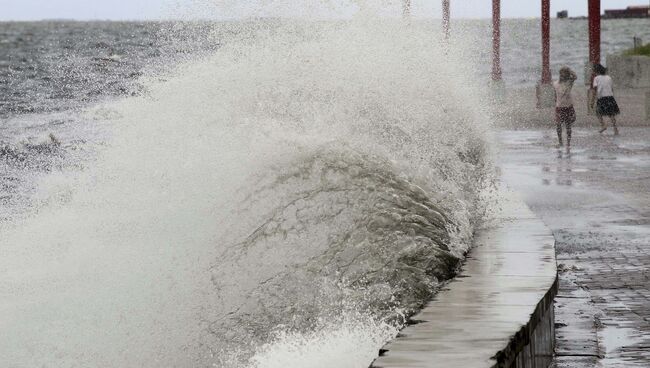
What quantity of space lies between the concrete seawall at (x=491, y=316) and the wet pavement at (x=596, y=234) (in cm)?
40

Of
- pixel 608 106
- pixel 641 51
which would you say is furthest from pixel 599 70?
pixel 641 51

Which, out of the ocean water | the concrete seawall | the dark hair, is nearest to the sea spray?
the ocean water

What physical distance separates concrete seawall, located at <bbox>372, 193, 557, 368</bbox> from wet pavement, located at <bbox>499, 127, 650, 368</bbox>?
40 centimetres

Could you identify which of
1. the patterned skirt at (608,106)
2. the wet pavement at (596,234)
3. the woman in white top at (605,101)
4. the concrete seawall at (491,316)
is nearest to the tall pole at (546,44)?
the woman in white top at (605,101)

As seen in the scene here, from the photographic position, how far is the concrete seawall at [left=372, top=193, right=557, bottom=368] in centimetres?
498

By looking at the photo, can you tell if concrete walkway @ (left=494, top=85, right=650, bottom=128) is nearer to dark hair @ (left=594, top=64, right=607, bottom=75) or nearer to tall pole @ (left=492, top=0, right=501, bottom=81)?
tall pole @ (left=492, top=0, right=501, bottom=81)

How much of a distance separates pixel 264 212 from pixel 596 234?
157 inches

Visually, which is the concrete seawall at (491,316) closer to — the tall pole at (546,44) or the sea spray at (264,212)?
the sea spray at (264,212)

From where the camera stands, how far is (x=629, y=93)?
3359 cm

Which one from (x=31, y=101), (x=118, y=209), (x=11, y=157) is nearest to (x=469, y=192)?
(x=118, y=209)

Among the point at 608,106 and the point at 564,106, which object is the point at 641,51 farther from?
the point at 564,106

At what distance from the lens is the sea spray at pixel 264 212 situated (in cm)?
725

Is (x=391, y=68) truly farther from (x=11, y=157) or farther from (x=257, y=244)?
(x=11, y=157)

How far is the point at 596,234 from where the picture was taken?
36.7 feet
